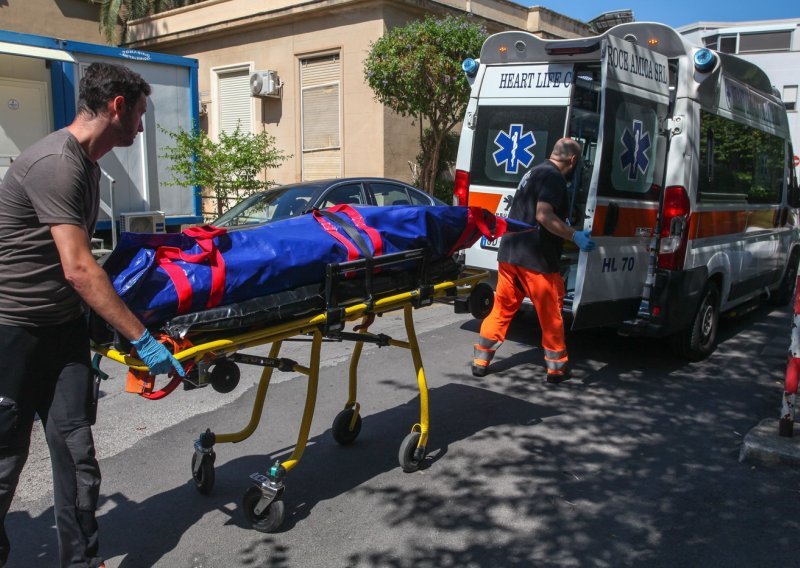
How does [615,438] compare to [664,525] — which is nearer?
[664,525]

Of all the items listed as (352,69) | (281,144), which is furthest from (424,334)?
(281,144)

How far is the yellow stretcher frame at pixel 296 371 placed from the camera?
298 cm

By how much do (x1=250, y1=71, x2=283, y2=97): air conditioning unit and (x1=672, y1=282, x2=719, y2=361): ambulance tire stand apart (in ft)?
37.7

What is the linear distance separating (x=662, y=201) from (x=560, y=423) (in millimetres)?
2198

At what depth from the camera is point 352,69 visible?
1435 cm

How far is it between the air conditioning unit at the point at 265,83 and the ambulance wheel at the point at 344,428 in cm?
1244

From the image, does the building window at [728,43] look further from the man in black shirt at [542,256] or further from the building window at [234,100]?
the man in black shirt at [542,256]

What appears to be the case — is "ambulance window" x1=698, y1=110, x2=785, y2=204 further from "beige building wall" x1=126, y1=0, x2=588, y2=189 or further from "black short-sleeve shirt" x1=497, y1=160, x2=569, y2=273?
"beige building wall" x1=126, y1=0, x2=588, y2=189

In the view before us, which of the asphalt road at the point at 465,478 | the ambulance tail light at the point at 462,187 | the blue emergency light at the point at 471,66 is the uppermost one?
the blue emergency light at the point at 471,66

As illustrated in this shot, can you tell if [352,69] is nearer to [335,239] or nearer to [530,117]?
[530,117]

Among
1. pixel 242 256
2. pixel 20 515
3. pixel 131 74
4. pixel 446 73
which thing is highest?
pixel 446 73

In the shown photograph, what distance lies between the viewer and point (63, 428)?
282 cm

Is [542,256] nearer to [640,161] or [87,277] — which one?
[640,161]

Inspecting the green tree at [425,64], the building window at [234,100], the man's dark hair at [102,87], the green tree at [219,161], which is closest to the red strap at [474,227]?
the man's dark hair at [102,87]
